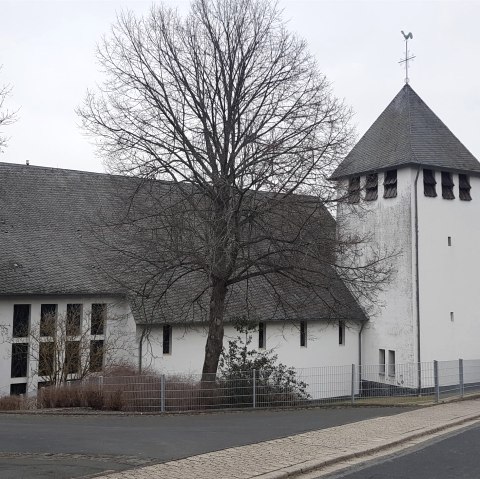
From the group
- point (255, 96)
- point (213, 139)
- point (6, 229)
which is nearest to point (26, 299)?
point (6, 229)

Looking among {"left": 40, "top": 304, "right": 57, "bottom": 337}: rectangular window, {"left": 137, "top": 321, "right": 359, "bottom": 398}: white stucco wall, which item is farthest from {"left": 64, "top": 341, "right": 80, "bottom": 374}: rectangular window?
{"left": 137, "top": 321, "right": 359, "bottom": 398}: white stucco wall

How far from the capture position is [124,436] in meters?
10.9

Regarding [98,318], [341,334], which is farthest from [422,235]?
[98,318]

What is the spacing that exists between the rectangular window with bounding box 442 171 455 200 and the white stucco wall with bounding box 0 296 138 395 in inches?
569

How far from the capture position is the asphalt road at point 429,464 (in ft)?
27.7

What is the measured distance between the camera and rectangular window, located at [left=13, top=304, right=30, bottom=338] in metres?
22.1

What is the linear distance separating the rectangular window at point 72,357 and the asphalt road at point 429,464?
41.7ft

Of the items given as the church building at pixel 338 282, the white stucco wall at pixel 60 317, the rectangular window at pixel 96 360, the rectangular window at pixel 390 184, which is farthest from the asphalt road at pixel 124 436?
the rectangular window at pixel 390 184

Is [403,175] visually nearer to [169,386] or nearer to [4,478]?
[169,386]

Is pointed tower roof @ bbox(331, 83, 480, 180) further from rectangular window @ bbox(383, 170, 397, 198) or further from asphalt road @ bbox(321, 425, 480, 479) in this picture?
asphalt road @ bbox(321, 425, 480, 479)

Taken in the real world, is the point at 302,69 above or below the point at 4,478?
above

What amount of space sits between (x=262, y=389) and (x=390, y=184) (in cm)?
1378

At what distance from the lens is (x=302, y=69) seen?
1770cm

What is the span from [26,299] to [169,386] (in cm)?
809
